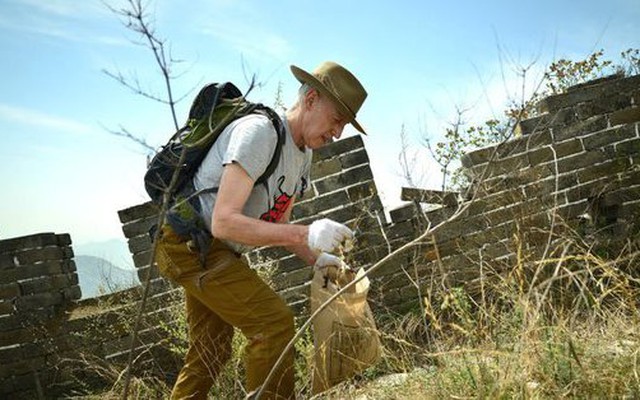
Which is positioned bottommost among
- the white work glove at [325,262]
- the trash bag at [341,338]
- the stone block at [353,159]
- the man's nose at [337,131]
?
the trash bag at [341,338]

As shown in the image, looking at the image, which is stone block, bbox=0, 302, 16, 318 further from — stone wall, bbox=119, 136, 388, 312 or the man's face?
the man's face

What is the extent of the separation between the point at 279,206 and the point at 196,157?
0.45m

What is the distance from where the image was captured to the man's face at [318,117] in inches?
98.4

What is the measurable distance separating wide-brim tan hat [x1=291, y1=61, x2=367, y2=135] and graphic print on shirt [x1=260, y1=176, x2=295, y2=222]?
1.38 ft

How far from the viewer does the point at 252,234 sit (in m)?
2.18

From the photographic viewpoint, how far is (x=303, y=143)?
8.45 ft

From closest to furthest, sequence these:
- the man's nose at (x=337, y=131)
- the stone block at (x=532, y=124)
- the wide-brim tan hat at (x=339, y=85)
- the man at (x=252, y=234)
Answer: the man at (x=252, y=234)
the wide-brim tan hat at (x=339, y=85)
the man's nose at (x=337, y=131)
the stone block at (x=532, y=124)

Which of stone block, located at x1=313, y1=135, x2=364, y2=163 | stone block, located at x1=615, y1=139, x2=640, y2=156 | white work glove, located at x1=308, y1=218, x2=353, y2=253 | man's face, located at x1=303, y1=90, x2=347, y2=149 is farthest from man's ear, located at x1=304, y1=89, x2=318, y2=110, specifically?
stone block, located at x1=615, y1=139, x2=640, y2=156

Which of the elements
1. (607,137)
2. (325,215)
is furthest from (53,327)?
(607,137)

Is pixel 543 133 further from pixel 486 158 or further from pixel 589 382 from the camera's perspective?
pixel 589 382

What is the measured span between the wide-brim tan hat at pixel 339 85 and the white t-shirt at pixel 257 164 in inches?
8.7

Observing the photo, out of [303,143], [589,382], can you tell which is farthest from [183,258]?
[589,382]

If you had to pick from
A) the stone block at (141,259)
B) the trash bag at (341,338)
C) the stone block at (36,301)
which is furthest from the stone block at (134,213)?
the trash bag at (341,338)

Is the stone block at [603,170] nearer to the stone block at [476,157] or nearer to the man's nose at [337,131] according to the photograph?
the stone block at [476,157]
